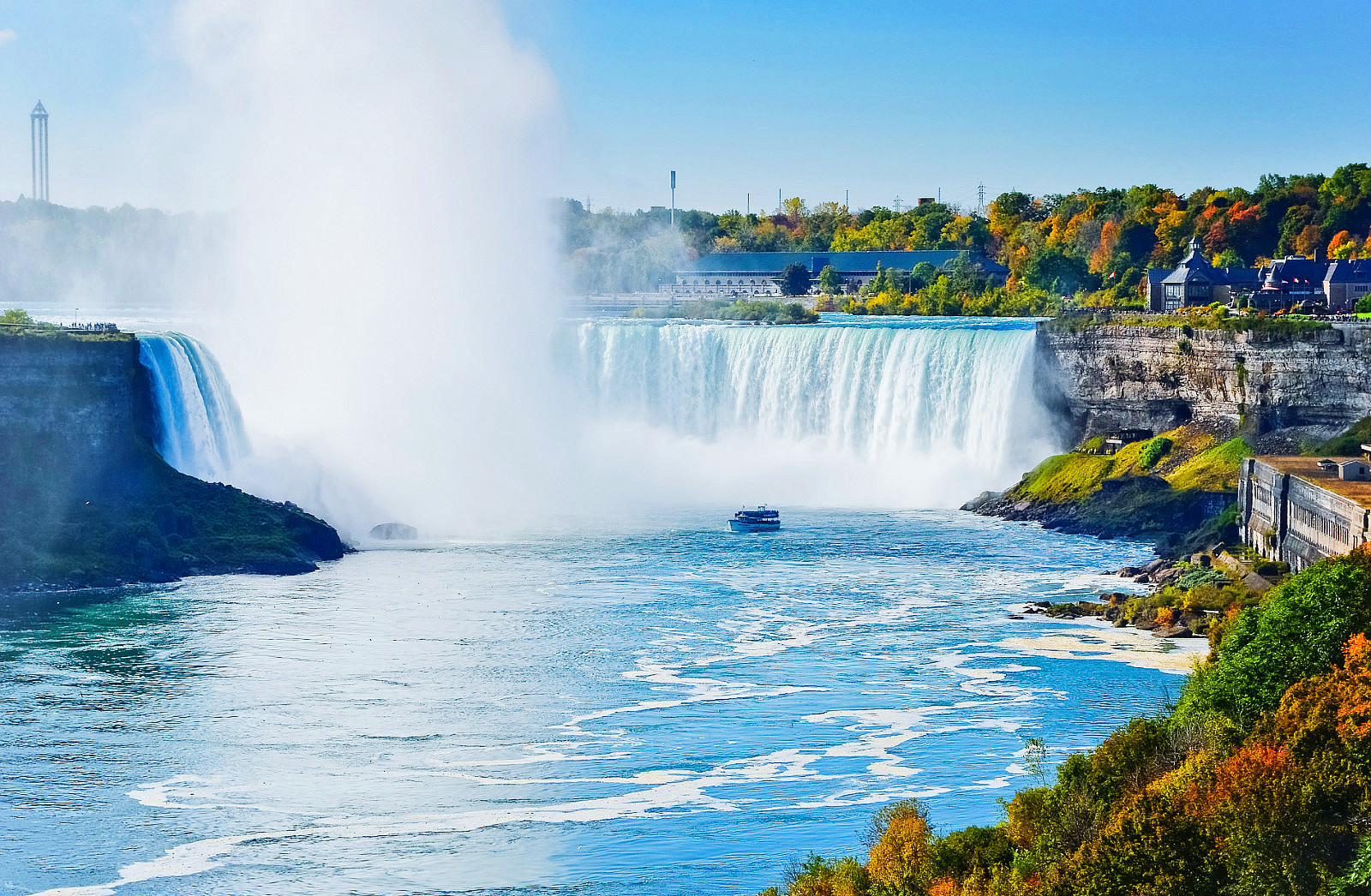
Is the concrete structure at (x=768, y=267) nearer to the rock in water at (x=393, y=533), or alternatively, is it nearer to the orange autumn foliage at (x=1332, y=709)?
the rock in water at (x=393, y=533)

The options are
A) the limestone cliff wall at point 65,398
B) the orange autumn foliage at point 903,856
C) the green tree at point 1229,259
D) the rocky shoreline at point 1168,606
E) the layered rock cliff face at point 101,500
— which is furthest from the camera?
the green tree at point 1229,259

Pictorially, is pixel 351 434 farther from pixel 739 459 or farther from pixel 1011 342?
pixel 1011 342

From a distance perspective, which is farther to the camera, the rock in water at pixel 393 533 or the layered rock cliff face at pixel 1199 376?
the rock in water at pixel 393 533

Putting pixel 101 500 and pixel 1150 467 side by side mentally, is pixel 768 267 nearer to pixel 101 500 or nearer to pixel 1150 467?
pixel 1150 467

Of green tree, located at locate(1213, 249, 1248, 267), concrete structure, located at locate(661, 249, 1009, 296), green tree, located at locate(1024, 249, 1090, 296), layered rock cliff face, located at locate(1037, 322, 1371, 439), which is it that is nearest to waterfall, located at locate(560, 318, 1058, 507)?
layered rock cliff face, located at locate(1037, 322, 1371, 439)

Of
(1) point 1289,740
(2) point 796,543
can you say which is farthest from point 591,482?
(1) point 1289,740

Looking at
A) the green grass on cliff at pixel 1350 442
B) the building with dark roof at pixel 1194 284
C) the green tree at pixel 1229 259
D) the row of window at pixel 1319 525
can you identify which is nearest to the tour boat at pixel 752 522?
the green grass on cliff at pixel 1350 442

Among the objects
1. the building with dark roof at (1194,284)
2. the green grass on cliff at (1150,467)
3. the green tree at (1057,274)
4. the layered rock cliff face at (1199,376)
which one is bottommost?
the green grass on cliff at (1150,467)
